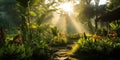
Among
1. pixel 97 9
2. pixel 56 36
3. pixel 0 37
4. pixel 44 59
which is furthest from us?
pixel 97 9

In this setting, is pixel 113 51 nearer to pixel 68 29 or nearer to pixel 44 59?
pixel 44 59

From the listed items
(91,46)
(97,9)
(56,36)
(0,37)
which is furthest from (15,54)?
(97,9)

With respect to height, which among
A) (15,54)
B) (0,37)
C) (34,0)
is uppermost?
(34,0)

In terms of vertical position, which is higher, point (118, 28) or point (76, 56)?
point (118, 28)

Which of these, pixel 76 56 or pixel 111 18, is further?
pixel 111 18

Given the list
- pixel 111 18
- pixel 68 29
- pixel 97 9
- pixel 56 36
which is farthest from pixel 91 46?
pixel 68 29

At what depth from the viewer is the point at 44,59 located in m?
12.6

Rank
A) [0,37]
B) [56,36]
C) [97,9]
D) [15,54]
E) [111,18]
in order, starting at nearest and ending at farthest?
[15,54] < [0,37] < [111,18] < [56,36] < [97,9]

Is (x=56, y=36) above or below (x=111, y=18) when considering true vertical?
below

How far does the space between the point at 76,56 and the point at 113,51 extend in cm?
250

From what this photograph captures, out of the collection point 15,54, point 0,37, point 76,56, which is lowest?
point 76,56

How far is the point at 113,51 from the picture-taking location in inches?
521

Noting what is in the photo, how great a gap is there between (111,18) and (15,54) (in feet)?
46.6

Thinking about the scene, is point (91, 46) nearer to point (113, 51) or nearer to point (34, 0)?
point (113, 51)
